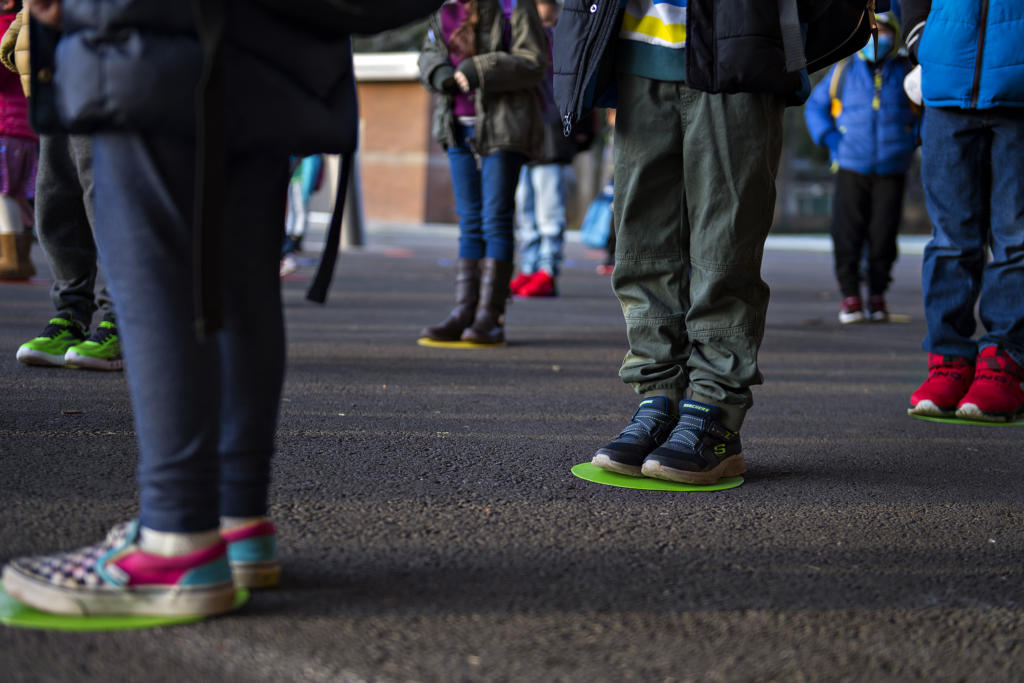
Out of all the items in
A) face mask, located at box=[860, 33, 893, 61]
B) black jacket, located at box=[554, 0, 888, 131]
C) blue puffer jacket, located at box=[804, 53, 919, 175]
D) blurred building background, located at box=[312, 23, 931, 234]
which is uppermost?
face mask, located at box=[860, 33, 893, 61]

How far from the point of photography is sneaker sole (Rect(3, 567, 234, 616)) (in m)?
1.83

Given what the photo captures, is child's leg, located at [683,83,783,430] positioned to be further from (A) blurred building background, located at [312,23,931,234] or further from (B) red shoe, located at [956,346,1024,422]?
(A) blurred building background, located at [312,23,931,234]

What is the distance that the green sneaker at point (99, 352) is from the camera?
14.5 ft

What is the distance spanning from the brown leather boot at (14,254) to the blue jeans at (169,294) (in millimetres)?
4998

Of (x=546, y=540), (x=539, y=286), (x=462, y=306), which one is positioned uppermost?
(x=546, y=540)

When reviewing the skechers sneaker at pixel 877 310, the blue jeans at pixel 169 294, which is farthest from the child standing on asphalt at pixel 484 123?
the blue jeans at pixel 169 294

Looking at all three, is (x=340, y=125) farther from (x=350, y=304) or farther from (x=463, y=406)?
(x=350, y=304)

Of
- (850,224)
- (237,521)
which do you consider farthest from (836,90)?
(237,521)

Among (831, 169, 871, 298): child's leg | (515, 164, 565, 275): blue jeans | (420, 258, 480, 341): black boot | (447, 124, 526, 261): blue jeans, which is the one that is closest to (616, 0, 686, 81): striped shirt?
(447, 124, 526, 261): blue jeans

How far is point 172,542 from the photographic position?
1826mm

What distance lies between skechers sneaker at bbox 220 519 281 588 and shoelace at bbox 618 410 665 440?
4.26 ft

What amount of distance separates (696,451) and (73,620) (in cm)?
165

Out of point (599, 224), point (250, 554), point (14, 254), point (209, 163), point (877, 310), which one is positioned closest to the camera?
point (209, 163)

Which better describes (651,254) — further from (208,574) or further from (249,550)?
(208,574)
